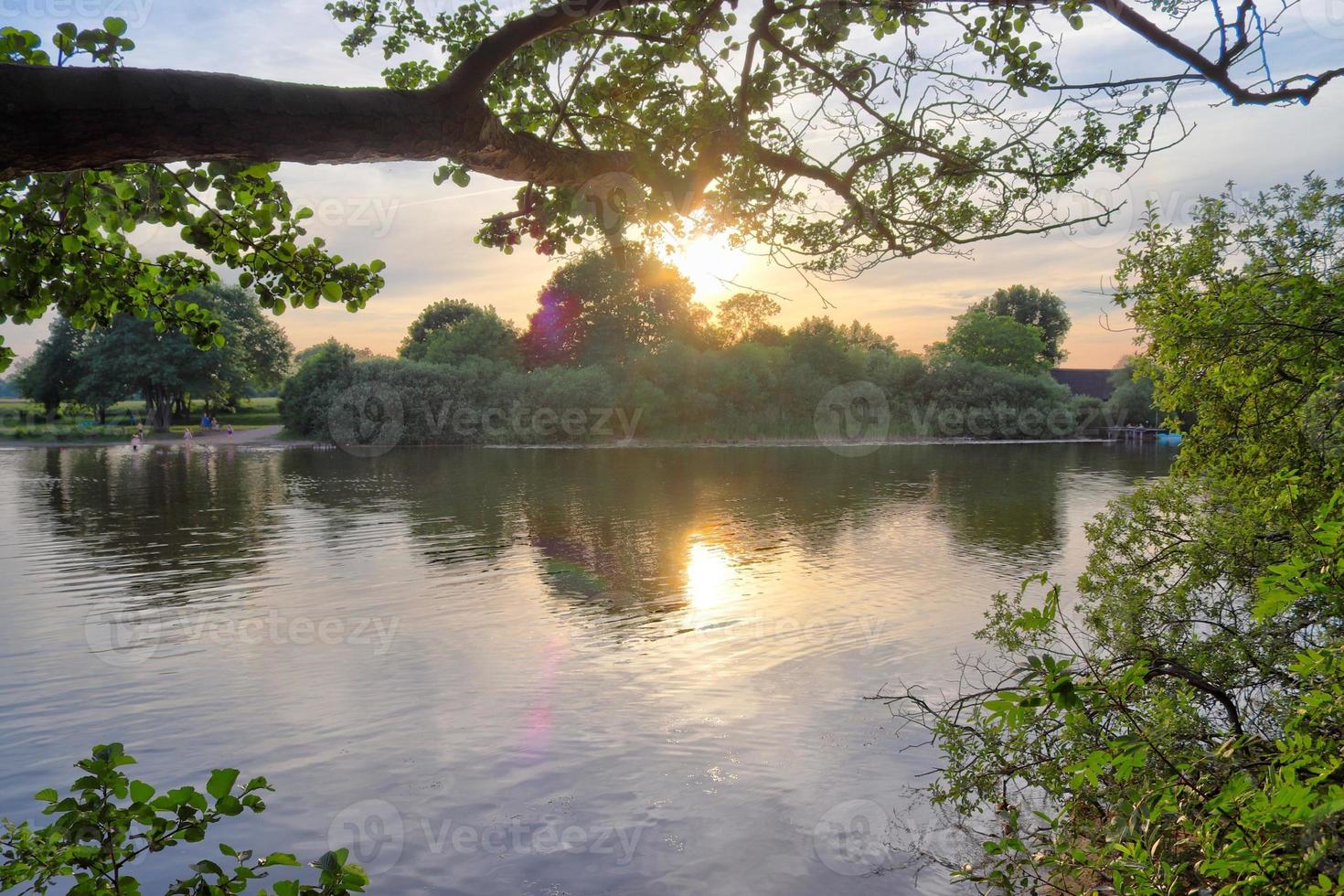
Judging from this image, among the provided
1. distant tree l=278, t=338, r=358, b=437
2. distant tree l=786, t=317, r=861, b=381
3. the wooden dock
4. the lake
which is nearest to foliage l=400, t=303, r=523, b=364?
distant tree l=278, t=338, r=358, b=437

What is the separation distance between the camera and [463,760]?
8.55 m

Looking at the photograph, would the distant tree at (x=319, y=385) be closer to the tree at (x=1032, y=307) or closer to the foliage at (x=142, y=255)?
the foliage at (x=142, y=255)

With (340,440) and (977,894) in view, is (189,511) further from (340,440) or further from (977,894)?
(340,440)

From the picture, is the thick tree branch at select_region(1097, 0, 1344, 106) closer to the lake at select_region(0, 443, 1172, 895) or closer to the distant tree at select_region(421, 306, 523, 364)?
the lake at select_region(0, 443, 1172, 895)

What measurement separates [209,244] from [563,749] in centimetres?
571

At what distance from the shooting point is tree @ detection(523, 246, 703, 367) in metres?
68.9

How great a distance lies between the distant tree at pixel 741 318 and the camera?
2800 inches

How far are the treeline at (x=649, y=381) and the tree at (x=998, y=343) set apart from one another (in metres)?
7.23

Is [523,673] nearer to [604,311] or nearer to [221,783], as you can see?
[221,783]

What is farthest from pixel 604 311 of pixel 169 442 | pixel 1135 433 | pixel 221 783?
pixel 221 783

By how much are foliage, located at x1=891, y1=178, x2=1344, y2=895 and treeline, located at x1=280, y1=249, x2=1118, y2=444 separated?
49.5m

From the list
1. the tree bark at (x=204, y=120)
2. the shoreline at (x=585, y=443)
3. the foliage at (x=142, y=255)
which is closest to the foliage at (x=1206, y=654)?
the tree bark at (x=204, y=120)

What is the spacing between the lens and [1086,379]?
9138 centimetres

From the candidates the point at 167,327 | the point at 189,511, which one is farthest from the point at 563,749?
the point at 189,511
